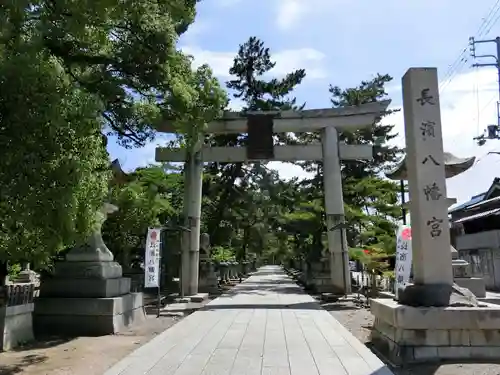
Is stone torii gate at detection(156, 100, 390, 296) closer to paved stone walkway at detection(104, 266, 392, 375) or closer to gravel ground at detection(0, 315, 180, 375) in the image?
paved stone walkway at detection(104, 266, 392, 375)

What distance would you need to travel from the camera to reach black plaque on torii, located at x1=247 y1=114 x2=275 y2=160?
18844mm

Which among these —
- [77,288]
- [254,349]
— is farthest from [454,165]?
[77,288]

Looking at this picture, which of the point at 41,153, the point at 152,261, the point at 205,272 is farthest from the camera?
the point at 205,272

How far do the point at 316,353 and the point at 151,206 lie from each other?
434 inches

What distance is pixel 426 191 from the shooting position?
24.8 ft

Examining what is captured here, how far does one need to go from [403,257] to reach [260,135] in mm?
10193

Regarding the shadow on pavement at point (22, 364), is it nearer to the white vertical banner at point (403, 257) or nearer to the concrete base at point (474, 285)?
the white vertical banner at point (403, 257)

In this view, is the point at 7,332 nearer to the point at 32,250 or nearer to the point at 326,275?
the point at 32,250

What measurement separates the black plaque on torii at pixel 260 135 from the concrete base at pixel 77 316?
10.3 metres

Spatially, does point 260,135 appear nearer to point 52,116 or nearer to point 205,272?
point 205,272

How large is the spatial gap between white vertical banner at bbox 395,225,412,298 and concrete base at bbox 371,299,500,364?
2420 mm

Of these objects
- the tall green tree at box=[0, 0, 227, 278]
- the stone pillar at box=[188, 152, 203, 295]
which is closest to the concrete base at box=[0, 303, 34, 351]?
the tall green tree at box=[0, 0, 227, 278]

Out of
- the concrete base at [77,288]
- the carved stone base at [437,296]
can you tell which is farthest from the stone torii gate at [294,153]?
the carved stone base at [437,296]

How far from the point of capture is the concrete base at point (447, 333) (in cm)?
657
